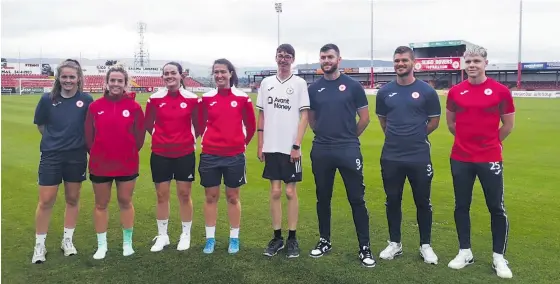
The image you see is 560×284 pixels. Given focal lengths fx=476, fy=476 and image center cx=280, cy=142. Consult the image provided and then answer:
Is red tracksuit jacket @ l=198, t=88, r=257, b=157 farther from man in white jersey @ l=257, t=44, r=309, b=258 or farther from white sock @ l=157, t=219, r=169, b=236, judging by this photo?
white sock @ l=157, t=219, r=169, b=236

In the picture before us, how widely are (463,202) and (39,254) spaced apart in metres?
4.09

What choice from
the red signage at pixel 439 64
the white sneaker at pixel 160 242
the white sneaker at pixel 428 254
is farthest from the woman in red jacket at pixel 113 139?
the red signage at pixel 439 64

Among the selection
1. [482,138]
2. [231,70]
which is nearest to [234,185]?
[231,70]

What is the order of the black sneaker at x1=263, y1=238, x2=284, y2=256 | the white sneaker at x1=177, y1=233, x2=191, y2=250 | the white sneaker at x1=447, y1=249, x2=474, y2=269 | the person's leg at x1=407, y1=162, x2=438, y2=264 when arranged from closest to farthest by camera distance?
the white sneaker at x1=447, y1=249, x2=474, y2=269
the person's leg at x1=407, y1=162, x2=438, y2=264
the black sneaker at x1=263, y1=238, x2=284, y2=256
the white sneaker at x1=177, y1=233, x2=191, y2=250

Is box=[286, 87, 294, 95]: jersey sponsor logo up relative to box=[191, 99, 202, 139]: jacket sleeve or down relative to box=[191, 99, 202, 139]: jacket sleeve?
up

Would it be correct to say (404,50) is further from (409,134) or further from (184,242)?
(184,242)

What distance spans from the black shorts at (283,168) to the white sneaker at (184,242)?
1.11 m

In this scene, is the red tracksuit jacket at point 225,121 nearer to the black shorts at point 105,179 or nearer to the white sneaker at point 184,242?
the black shorts at point 105,179

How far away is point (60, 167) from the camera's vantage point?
4.58 metres

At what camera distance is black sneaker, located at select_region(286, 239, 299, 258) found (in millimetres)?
4676

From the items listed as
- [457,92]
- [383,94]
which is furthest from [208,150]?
[457,92]

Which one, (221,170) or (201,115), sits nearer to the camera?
(221,170)

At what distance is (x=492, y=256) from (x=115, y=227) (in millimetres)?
4204

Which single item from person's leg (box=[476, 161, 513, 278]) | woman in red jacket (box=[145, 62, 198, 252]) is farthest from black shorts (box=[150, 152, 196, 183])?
person's leg (box=[476, 161, 513, 278])
